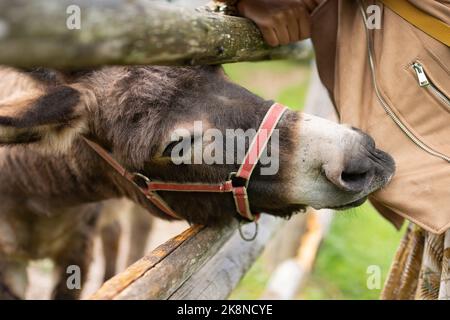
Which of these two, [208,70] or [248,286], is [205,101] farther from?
[248,286]

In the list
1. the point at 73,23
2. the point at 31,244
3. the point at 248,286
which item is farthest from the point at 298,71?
the point at 73,23

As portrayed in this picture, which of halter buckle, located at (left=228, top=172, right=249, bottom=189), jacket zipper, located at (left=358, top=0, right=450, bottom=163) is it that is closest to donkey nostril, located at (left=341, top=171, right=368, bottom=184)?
jacket zipper, located at (left=358, top=0, right=450, bottom=163)

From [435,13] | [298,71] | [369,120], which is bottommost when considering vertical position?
[298,71]

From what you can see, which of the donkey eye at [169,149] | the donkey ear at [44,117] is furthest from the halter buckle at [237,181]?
the donkey ear at [44,117]

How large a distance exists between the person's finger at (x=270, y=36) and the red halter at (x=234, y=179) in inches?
16.9

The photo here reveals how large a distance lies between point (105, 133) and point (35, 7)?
984mm

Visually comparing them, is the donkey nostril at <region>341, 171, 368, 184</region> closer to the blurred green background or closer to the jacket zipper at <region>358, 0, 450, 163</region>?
the jacket zipper at <region>358, 0, 450, 163</region>

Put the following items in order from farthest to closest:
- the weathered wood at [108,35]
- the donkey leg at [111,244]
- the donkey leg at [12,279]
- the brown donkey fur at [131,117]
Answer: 1. the donkey leg at [111,244]
2. the donkey leg at [12,279]
3. the brown donkey fur at [131,117]
4. the weathered wood at [108,35]

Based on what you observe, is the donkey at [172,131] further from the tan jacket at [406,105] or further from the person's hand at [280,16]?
the person's hand at [280,16]

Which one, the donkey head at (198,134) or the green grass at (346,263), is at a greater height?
the donkey head at (198,134)

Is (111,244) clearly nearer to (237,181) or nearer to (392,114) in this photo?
(237,181)

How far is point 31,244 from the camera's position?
3.03 metres

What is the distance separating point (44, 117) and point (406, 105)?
119 centimetres

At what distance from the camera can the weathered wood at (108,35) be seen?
3.66 feet
